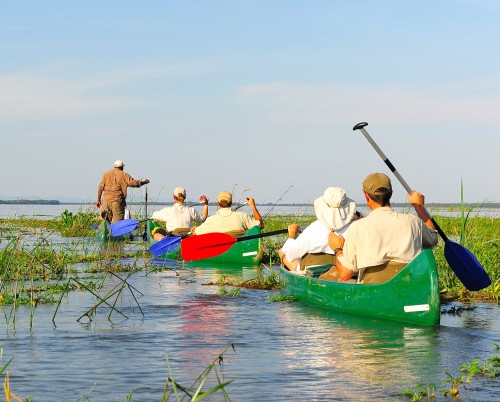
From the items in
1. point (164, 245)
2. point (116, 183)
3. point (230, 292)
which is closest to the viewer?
point (230, 292)

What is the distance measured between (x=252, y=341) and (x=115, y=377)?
200cm

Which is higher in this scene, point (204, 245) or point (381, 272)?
point (204, 245)

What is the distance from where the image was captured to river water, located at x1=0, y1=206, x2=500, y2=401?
6672 millimetres

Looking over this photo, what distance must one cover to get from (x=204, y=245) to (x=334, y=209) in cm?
483

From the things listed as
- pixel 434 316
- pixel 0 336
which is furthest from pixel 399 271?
pixel 0 336

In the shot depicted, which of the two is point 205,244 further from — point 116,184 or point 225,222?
point 116,184

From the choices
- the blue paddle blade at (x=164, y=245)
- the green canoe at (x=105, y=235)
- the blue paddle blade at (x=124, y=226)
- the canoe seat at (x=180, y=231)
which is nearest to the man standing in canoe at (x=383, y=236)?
A: the blue paddle blade at (x=164, y=245)

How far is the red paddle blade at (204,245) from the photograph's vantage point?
50.4 ft

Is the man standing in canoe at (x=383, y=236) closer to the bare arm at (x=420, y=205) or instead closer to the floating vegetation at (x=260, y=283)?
the bare arm at (x=420, y=205)

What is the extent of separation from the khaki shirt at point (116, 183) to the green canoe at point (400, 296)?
12682mm

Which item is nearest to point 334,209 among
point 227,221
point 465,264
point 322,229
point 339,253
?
point 322,229

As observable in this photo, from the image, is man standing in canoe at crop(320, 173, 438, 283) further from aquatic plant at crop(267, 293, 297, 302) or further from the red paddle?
the red paddle

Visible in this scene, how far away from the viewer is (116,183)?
22797 mm

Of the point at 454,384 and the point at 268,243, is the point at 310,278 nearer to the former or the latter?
the point at 454,384
